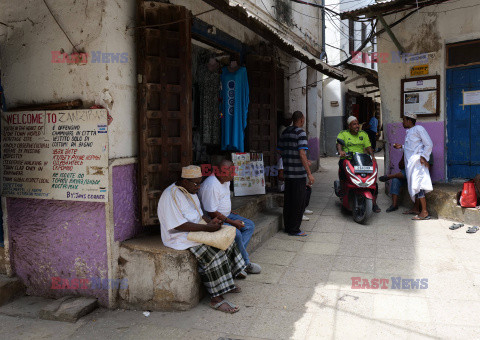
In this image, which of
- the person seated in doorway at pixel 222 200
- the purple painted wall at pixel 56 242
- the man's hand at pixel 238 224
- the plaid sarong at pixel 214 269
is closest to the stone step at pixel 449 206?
the person seated in doorway at pixel 222 200

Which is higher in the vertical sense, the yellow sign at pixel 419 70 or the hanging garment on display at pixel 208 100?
the yellow sign at pixel 419 70

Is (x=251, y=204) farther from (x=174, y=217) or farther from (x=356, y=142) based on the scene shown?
(x=174, y=217)

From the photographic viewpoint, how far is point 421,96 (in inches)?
288

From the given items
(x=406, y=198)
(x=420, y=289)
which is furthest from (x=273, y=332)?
(x=406, y=198)

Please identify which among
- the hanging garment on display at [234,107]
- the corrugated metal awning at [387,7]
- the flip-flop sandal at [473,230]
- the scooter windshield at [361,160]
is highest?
the corrugated metal awning at [387,7]

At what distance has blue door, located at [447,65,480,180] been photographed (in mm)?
6965

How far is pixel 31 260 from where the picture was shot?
172 inches

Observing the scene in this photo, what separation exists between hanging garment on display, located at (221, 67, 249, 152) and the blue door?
3.67m

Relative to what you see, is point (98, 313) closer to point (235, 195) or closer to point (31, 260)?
point (31, 260)

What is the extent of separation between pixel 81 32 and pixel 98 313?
2.74 m

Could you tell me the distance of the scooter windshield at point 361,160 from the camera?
248 inches

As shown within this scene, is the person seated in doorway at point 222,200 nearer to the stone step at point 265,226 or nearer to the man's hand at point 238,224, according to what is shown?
the man's hand at point 238,224

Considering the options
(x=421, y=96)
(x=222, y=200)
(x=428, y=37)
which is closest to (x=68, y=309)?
(x=222, y=200)

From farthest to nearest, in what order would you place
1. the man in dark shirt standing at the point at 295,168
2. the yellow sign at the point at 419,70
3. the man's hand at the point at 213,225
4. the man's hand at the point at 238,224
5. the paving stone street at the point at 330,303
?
the yellow sign at the point at 419,70, the man in dark shirt standing at the point at 295,168, the man's hand at the point at 238,224, the man's hand at the point at 213,225, the paving stone street at the point at 330,303
